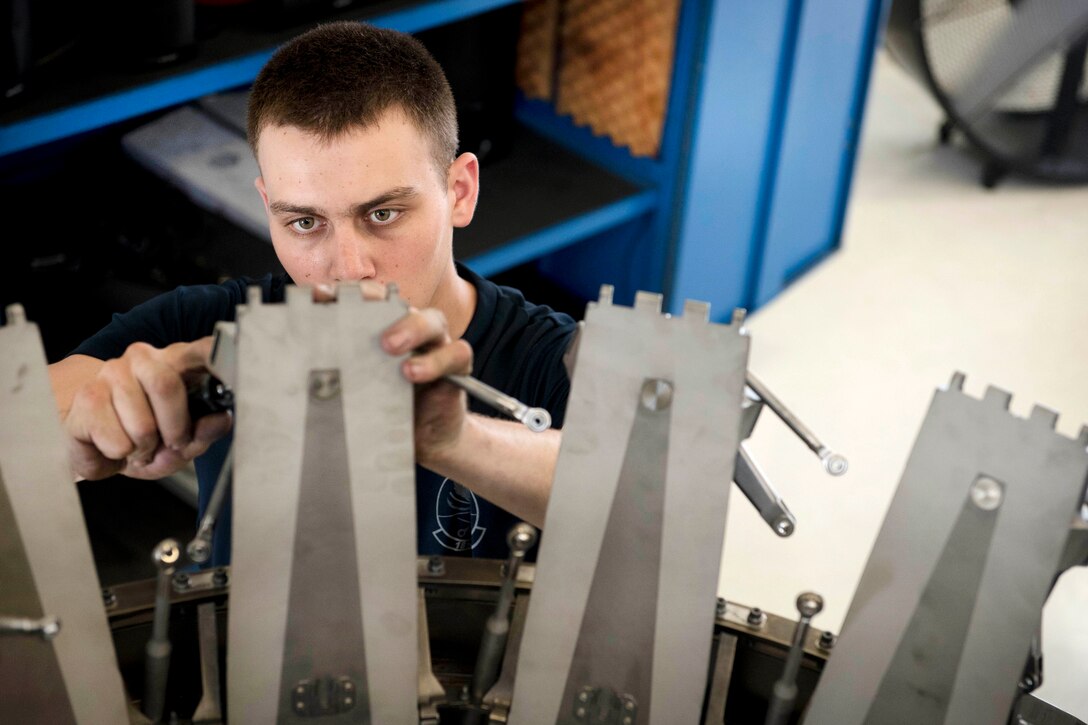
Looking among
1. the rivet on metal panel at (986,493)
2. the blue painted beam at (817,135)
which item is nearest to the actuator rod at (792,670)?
the rivet on metal panel at (986,493)

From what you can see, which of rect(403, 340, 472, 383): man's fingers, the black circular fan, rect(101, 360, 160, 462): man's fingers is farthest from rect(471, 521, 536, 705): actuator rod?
the black circular fan

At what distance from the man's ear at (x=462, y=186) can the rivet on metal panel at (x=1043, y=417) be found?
693mm

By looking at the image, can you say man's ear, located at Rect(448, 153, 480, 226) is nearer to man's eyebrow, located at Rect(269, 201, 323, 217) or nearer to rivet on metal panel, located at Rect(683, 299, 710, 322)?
man's eyebrow, located at Rect(269, 201, 323, 217)

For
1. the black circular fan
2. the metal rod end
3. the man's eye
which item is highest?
the black circular fan

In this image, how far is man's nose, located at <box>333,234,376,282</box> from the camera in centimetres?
111

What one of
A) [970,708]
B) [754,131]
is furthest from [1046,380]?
[970,708]

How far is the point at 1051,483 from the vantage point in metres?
0.66

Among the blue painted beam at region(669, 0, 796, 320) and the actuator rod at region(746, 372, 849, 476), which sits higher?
the blue painted beam at region(669, 0, 796, 320)

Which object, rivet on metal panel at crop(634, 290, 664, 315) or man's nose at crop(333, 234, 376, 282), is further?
man's nose at crop(333, 234, 376, 282)

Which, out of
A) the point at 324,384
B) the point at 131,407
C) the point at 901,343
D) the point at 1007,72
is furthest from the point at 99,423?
the point at 1007,72

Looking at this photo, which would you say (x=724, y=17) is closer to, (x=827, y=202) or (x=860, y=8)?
(x=860, y=8)

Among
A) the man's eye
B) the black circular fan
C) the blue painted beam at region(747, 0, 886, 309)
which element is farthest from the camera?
the black circular fan

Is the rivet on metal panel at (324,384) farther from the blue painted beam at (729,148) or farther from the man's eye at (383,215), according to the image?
the blue painted beam at (729,148)

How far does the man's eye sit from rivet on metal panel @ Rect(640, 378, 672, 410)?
504 millimetres
